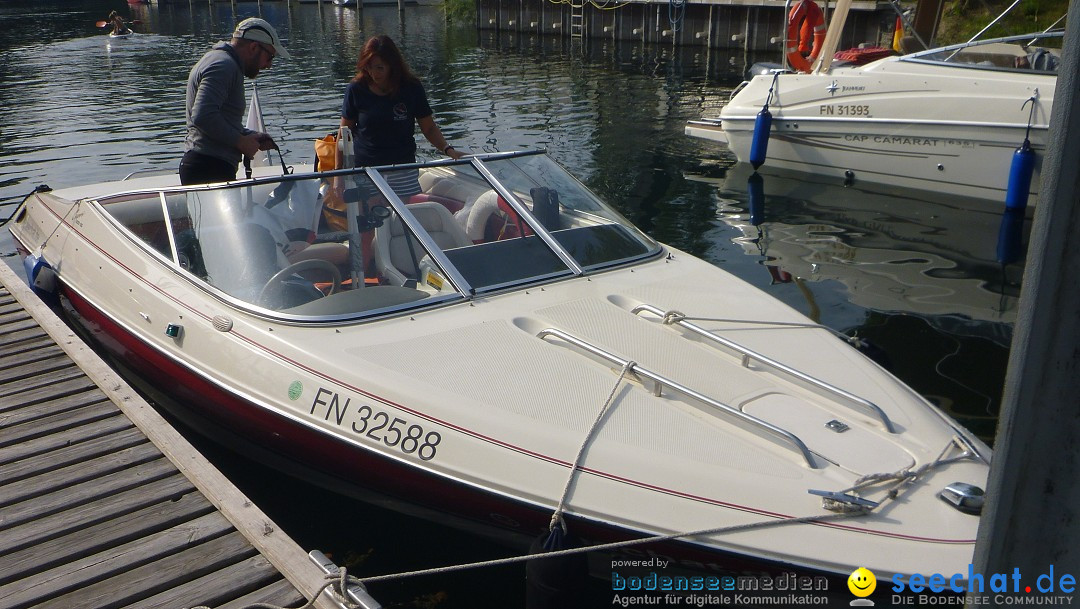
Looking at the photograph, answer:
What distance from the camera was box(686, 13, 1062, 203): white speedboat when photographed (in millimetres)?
9242

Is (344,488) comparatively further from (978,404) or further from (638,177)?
(638,177)

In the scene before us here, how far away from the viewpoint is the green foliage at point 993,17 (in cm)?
1662

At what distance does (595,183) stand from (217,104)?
6.80 metres

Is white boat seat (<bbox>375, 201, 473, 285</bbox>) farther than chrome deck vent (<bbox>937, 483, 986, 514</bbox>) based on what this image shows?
Yes

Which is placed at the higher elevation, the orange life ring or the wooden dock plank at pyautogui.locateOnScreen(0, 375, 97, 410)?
the orange life ring

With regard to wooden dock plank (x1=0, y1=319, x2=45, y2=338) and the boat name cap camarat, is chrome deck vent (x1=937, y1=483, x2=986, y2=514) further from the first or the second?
wooden dock plank (x1=0, y1=319, x2=45, y2=338)

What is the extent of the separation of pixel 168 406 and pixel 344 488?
1.55m

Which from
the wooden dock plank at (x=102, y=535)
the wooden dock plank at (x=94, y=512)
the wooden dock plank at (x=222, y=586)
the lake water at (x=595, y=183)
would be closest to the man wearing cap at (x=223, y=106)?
the lake water at (x=595, y=183)

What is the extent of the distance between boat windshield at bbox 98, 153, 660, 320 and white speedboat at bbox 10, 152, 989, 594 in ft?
0.04


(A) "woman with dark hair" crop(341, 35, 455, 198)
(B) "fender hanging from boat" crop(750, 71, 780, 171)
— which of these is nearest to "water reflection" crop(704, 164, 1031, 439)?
(B) "fender hanging from boat" crop(750, 71, 780, 171)

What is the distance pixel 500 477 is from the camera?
3.34 m

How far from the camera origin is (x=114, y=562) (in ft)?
10.5

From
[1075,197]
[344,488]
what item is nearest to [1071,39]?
[1075,197]

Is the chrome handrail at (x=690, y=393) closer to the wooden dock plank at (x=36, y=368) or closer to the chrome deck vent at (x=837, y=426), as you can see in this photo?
the chrome deck vent at (x=837, y=426)
